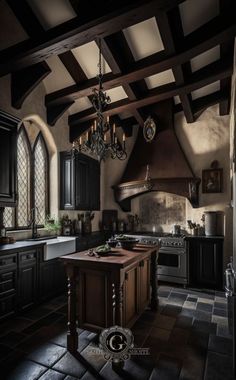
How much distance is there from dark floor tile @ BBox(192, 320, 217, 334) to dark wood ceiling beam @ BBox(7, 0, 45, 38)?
4137 mm

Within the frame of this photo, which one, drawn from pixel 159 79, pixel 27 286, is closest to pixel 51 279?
pixel 27 286

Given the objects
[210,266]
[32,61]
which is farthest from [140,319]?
[32,61]

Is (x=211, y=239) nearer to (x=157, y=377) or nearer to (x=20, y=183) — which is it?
(x=157, y=377)

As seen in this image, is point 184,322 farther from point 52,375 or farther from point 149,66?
point 149,66

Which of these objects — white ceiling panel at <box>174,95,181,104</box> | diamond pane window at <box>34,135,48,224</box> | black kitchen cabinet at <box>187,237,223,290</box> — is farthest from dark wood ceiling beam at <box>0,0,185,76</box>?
black kitchen cabinet at <box>187,237,223,290</box>

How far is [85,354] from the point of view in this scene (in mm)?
2422

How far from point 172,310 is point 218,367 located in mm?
1304

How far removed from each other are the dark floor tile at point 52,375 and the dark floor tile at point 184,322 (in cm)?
162

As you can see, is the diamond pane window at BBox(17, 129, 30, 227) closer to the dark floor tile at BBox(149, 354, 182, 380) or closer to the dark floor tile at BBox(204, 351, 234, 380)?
the dark floor tile at BBox(149, 354, 182, 380)

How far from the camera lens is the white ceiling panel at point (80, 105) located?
482 cm

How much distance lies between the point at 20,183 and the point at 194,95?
406cm

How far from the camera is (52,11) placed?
2.71 m

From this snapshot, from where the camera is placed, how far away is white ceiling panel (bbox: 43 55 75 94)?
385 centimetres

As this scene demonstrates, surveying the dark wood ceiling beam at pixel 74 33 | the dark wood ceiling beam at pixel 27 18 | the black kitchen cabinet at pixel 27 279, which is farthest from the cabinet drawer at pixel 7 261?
the dark wood ceiling beam at pixel 27 18
